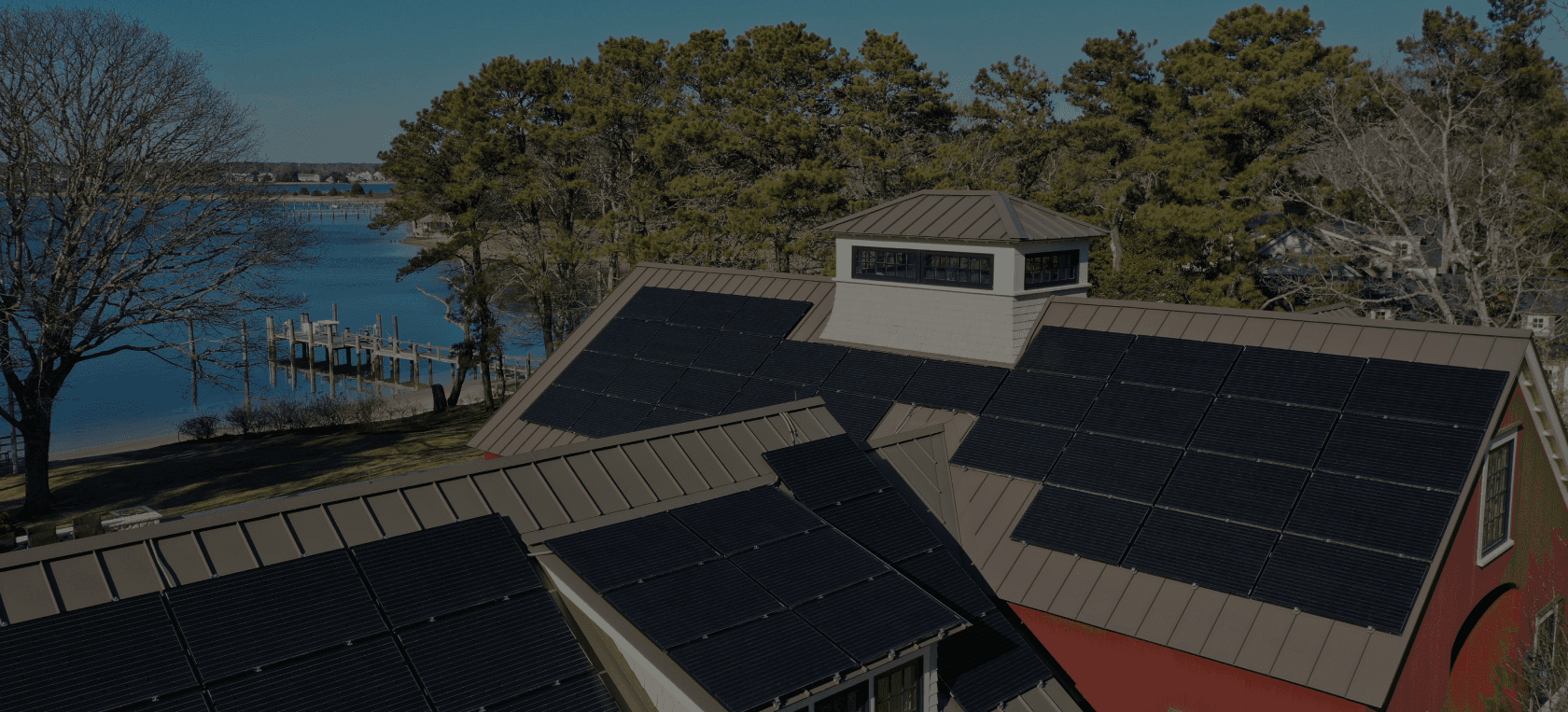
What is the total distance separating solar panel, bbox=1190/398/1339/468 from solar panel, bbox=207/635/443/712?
450 inches

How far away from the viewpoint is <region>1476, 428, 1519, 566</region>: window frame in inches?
513

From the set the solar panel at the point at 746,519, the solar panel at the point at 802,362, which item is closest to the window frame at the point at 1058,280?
the solar panel at the point at 802,362

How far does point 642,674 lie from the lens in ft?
27.8

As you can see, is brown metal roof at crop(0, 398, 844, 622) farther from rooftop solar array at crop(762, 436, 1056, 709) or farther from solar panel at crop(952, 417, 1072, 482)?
solar panel at crop(952, 417, 1072, 482)

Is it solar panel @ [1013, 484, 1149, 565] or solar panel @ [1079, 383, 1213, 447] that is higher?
solar panel @ [1079, 383, 1213, 447]

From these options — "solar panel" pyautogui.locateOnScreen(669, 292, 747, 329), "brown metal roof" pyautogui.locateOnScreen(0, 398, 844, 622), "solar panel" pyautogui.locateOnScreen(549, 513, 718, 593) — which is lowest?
"solar panel" pyautogui.locateOnScreen(549, 513, 718, 593)

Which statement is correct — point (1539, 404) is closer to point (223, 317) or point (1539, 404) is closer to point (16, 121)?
point (223, 317)

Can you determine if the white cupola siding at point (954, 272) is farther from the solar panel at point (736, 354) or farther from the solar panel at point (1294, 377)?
the solar panel at point (1294, 377)

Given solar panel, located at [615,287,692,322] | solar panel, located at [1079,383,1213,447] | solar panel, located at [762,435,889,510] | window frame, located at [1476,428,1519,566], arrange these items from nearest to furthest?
1. solar panel, located at [762,435,889,510]
2. window frame, located at [1476,428,1519,566]
3. solar panel, located at [1079,383,1213,447]
4. solar panel, located at [615,287,692,322]

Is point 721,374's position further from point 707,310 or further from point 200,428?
point 200,428

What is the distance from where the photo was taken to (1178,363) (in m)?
15.6

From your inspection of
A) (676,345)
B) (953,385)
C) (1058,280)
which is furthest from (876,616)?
(676,345)

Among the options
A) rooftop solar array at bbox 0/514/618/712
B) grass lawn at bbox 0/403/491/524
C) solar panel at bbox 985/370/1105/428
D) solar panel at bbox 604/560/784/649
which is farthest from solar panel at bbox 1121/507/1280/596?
grass lawn at bbox 0/403/491/524

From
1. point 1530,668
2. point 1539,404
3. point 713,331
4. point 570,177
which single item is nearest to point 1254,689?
point 1530,668
